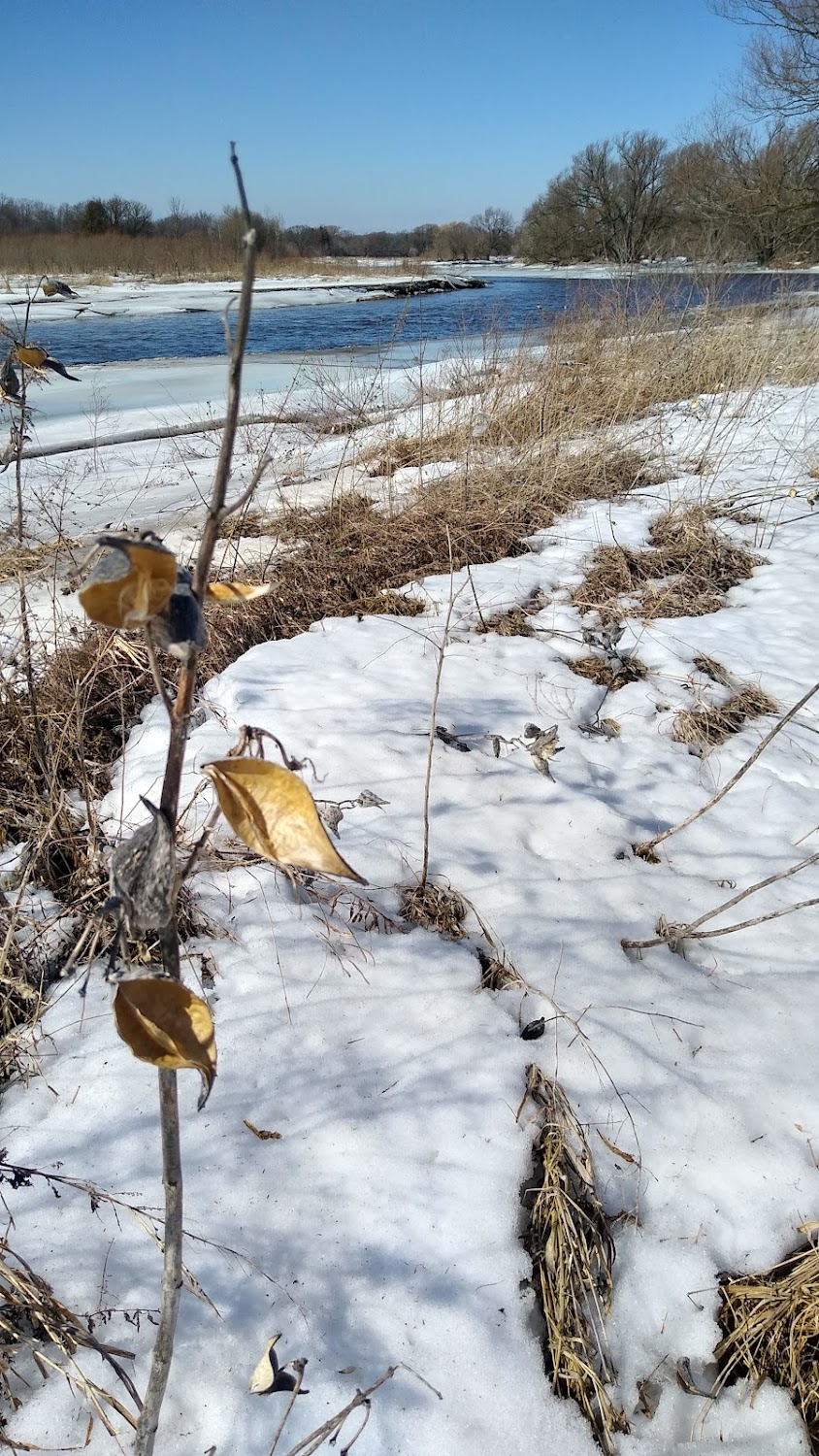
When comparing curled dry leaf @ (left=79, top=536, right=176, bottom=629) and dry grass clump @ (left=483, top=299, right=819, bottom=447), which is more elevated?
dry grass clump @ (left=483, top=299, right=819, bottom=447)

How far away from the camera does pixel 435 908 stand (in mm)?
1516

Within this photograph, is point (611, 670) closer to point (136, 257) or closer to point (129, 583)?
point (129, 583)

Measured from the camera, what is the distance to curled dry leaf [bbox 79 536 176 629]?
322 millimetres

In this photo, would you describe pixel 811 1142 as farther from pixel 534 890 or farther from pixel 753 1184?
pixel 534 890

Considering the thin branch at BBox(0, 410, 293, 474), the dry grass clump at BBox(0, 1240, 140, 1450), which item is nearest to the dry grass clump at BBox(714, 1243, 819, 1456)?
the dry grass clump at BBox(0, 1240, 140, 1450)

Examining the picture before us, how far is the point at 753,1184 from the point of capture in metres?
1.11

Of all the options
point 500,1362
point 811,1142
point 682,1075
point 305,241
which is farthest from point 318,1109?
point 305,241

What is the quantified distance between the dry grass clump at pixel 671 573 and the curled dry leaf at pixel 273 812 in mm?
2556

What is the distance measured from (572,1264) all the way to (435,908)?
0.64 m

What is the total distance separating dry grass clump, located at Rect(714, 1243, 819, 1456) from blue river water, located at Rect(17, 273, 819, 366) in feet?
20.3

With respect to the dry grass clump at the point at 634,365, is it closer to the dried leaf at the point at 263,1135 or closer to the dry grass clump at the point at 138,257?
the dried leaf at the point at 263,1135

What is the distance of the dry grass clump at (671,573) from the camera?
2.90 m

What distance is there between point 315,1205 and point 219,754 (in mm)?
1103

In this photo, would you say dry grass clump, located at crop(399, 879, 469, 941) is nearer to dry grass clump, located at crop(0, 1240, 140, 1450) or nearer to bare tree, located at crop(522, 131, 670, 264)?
dry grass clump, located at crop(0, 1240, 140, 1450)
